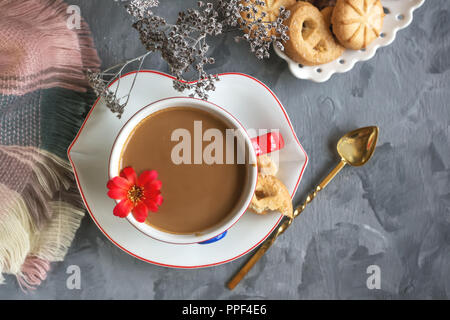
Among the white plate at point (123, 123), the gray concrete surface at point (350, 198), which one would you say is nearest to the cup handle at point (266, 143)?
the white plate at point (123, 123)

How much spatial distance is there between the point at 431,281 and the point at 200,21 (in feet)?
3.49

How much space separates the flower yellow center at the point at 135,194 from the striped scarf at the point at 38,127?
325mm

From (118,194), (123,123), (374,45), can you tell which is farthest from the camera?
(374,45)

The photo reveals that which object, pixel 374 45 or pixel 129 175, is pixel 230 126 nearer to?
pixel 129 175

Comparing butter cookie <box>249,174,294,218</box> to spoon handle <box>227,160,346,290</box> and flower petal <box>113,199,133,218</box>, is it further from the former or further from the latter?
flower petal <box>113,199,133,218</box>

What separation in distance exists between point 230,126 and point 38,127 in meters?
0.56

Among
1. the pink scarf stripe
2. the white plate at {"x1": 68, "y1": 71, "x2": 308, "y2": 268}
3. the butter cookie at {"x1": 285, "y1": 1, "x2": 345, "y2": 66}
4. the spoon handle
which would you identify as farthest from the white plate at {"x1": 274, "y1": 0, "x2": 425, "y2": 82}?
the pink scarf stripe

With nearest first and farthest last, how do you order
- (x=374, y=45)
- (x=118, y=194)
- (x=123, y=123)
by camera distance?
(x=118, y=194), (x=123, y=123), (x=374, y=45)

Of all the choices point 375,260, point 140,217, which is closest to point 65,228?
point 140,217

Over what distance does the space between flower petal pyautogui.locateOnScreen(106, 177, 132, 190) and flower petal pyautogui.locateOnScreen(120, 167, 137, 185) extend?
15 millimetres

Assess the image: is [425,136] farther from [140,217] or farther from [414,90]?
[140,217]

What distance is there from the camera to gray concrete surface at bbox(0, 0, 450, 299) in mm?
1255

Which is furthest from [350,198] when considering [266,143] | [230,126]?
[230,126]

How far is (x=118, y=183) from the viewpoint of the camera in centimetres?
97
